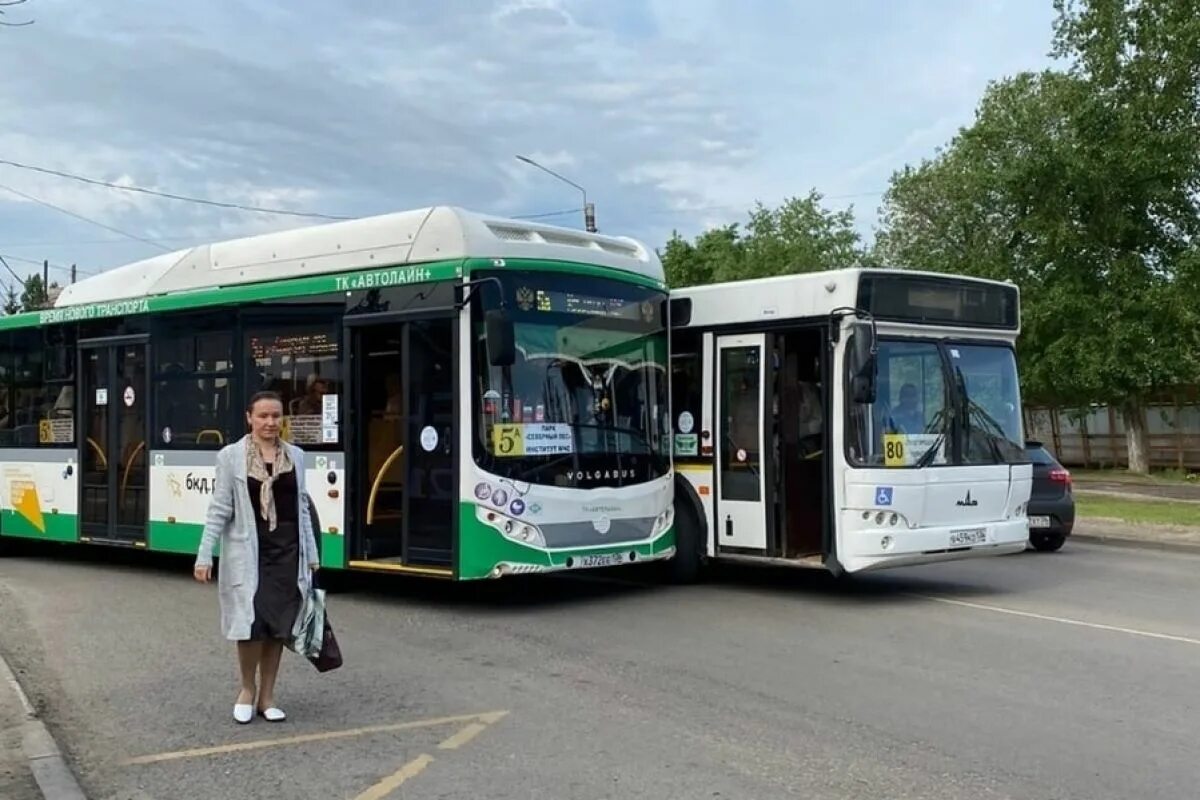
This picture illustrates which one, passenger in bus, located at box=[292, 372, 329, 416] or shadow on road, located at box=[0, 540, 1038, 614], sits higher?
passenger in bus, located at box=[292, 372, 329, 416]

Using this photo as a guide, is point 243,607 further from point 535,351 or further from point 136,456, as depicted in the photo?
point 136,456

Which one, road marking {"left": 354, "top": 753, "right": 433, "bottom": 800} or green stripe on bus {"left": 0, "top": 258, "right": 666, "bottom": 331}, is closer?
road marking {"left": 354, "top": 753, "right": 433, "bottom": 800}

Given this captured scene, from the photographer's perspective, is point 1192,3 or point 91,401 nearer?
point 91,401

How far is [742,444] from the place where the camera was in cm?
1147

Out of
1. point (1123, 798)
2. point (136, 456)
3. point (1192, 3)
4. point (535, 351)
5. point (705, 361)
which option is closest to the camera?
point (1123, 798)

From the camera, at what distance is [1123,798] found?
5.53 m

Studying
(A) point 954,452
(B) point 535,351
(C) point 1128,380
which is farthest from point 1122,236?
(B) point 535,351

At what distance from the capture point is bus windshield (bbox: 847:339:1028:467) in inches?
416

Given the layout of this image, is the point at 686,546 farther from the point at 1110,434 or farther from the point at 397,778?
the point at 1110,434

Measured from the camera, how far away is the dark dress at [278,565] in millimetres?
6609

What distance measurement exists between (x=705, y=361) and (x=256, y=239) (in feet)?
15.5

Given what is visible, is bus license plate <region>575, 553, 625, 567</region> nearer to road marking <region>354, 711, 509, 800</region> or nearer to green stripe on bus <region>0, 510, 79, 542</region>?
road marking <region>354, 711, 509, 800</region>

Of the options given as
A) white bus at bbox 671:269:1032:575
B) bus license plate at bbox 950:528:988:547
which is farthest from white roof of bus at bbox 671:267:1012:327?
bus license plate at bbox 950:528:988:547

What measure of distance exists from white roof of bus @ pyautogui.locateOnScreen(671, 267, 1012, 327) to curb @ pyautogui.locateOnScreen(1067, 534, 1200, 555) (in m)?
7.70
